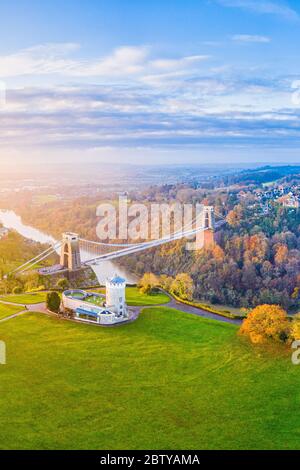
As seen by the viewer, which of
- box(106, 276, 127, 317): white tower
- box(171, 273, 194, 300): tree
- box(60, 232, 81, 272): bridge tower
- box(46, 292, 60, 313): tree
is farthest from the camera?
box(60, 232, 81, 272): bridge tower

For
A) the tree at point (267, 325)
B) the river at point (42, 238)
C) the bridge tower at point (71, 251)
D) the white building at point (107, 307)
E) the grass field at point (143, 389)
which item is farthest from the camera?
the river at point (42, 238)

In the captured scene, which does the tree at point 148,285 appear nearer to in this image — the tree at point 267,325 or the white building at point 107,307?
the white building at point 107,307

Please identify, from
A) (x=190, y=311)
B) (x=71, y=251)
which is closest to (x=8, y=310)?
(x=190, y=311)

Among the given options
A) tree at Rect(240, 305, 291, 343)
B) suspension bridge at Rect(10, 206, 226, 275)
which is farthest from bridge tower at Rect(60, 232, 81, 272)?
tree at Rect(240, 305, 291, 343)

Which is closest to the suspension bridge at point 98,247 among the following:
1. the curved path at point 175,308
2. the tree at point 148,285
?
the tree at point 148,285

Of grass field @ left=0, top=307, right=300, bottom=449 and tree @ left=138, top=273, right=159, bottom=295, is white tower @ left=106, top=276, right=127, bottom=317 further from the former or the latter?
tree @ left=138, top=273, right=159, bottom=295

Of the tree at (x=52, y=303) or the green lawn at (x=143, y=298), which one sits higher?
the tree at (x=52, y=303)
